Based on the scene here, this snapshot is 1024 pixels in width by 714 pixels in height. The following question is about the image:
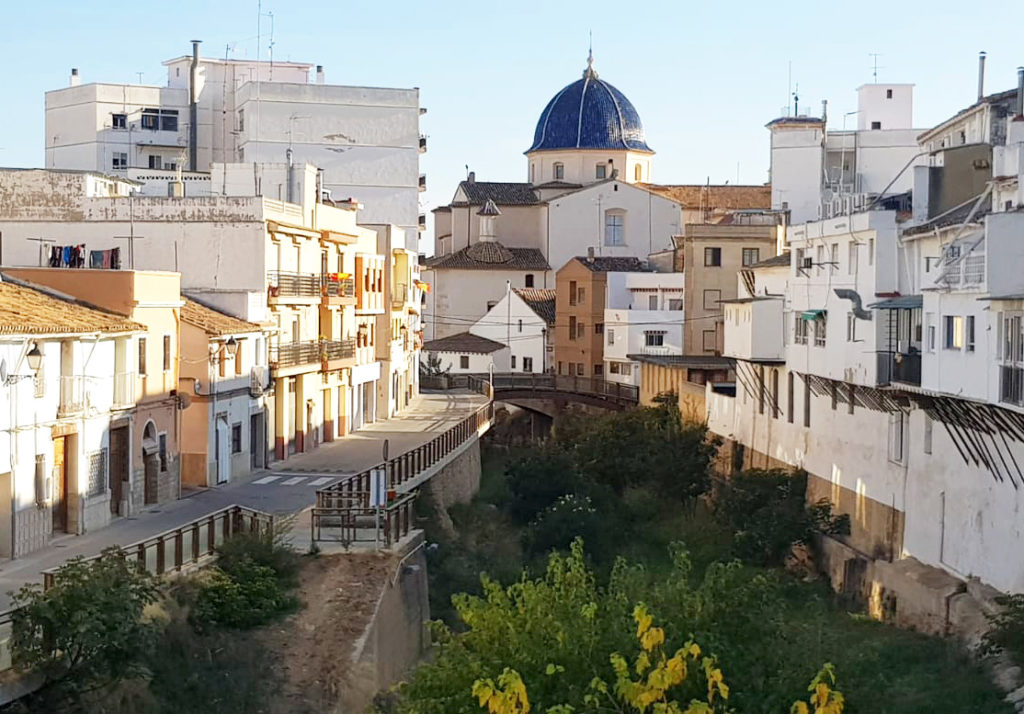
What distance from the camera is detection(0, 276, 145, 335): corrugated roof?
90.4ft

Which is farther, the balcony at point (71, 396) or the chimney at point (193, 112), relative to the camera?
the chimney at point (193, 112)

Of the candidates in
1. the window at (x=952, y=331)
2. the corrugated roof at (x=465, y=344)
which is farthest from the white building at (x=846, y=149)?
the window at (x=952, y=331)

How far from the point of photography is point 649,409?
56.9 m

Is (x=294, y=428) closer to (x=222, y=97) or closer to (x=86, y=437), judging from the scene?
(x=86, y=437)

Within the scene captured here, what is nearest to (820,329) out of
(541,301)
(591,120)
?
(541,301)

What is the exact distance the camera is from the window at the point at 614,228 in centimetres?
8925

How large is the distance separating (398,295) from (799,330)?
22.9 meters

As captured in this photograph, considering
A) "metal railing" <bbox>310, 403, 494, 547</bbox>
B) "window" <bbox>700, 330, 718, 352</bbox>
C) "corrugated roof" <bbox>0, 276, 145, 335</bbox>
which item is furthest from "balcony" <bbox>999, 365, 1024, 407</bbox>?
"window" <bbox>700, 330, 718, 352</bbox>

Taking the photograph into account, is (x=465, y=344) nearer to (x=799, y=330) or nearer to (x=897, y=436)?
(x=799, y=330)

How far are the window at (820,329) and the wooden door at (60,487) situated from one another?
64.4 feet

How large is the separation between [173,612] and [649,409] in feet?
117

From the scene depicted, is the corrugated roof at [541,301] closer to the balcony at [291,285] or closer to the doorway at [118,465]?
the balcony at [291,285]

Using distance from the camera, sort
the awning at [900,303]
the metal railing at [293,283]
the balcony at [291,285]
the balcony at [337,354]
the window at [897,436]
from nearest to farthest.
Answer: the awning at [900,303]
the window at [897,436]
the balcony at [291,285]
the metal railing at [293,283]
the balcony at [337,354]

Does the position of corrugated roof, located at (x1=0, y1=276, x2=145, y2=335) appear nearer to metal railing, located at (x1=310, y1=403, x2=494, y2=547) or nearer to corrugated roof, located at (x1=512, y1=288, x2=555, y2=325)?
metal railing, located at (x1=310, y1=403, x2=494, y2=547)
